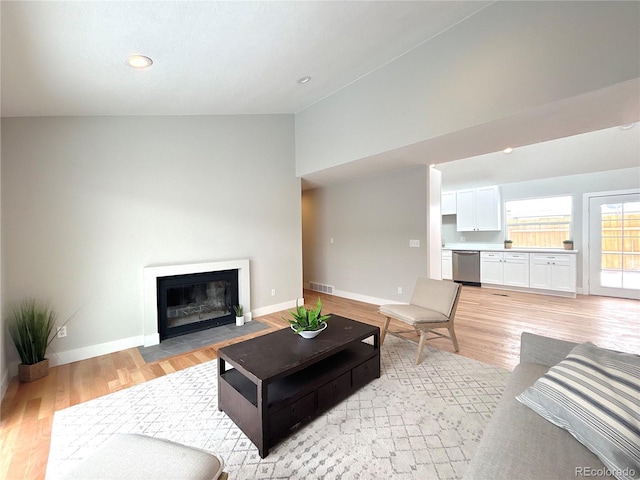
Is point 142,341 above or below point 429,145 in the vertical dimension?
below

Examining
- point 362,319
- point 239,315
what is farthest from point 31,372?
point 362,319

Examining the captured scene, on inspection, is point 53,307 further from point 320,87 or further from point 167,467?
point 320,87

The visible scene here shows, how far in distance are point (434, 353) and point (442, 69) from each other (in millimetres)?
2882

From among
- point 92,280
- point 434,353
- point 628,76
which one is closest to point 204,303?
point 92,280

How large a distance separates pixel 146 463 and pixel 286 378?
40.6 inches

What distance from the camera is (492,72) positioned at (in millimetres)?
2393

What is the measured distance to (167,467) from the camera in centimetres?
103

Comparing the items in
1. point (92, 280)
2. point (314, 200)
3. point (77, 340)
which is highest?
point (314, 200)

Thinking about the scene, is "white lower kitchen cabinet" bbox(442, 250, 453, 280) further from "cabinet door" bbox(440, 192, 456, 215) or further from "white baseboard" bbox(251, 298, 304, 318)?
"white baseboard" bbox(251, 298, 304, 318)

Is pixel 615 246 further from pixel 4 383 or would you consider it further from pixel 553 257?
pixel 4 383

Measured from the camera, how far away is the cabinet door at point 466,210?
6.71 metres

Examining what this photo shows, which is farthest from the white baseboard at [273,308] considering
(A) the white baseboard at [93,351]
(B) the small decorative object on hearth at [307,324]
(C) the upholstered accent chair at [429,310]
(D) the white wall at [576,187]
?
(D) the white wall at [576,187]

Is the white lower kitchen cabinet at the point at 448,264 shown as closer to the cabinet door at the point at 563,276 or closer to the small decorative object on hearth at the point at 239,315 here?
the cabinet door at the point at 563,276

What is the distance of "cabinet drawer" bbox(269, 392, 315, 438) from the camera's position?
64.4 inches
